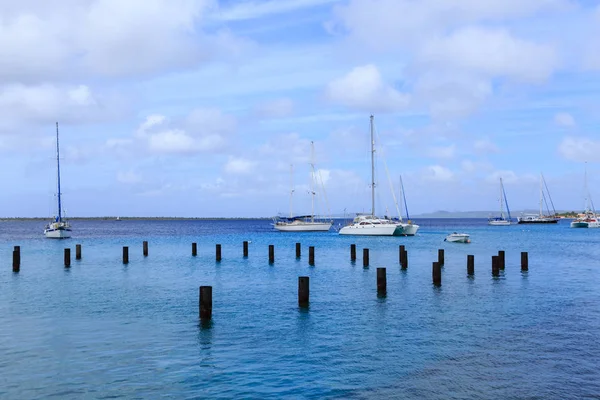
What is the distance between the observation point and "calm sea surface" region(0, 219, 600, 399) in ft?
47.9

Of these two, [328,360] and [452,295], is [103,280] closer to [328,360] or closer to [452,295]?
[452,295]

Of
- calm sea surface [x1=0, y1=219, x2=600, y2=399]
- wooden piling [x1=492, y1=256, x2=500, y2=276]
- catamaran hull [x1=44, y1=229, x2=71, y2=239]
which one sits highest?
catamaran hull [x1=44, y1=229, x2=71, y2=239]

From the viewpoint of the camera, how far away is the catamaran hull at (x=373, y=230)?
91.6 metres

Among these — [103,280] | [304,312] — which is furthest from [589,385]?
[103,280]

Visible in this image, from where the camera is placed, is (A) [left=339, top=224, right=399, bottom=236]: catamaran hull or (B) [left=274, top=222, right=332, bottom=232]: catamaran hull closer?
(A) [left=339, top=224, right=399, bottom=236]: catamaran hull

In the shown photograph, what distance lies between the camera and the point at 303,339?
65.0 feet

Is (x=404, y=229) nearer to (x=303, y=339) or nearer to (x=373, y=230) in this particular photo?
(x=373, y=230)

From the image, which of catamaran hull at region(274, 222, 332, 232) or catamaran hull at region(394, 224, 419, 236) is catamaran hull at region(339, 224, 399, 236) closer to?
catamaran hull at region(394, 224, 419, 236)

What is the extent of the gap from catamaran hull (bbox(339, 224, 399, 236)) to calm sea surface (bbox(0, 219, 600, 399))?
54.1 metres

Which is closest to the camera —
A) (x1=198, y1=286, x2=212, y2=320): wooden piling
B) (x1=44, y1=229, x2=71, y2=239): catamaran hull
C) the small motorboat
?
(x1=198, y1=286, x2=212, y2=320): wooden piling

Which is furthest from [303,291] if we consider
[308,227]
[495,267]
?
[308,227]

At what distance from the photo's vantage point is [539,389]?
14266 millimetres

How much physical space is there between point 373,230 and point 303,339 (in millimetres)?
74131

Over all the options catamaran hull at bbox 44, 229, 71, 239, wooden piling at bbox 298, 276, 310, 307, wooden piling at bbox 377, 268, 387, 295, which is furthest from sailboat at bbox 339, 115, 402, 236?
wooden piling at bbox 298, 276, 310, 307
